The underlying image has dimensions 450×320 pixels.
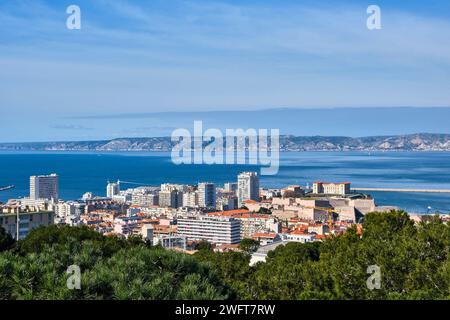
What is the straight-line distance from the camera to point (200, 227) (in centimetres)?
2759

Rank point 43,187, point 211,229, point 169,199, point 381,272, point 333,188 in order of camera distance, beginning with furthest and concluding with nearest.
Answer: point 43,187, point 169,199, point 333,188, point 211,229, point 381,272

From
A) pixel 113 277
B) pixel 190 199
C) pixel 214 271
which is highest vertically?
pixel 113 277

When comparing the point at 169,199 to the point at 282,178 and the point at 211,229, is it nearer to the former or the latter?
the point at 211,229

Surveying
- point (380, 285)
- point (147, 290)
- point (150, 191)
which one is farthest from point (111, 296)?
point (150, 191)

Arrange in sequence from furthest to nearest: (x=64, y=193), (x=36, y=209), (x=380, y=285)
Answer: (x=64, y=193)
(x=36, y=209)
(x=380, y=285)

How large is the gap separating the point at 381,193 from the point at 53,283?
40.6m

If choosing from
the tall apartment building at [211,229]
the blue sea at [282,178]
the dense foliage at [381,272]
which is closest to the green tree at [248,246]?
the tall apartment building at [211,229]

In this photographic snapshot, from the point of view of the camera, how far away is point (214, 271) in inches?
142

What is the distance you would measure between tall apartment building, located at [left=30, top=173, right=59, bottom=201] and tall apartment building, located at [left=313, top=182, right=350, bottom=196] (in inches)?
662

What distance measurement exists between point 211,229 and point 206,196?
10.8 meters

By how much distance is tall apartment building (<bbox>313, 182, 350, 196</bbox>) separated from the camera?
37.7m

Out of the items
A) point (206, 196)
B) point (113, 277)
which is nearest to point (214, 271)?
point (113, 277)

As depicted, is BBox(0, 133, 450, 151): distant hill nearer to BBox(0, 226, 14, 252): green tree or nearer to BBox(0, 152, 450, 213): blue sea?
BBox(0, 152, 450, 213): blue sea

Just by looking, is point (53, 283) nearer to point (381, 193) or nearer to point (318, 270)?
point (318, 270)
